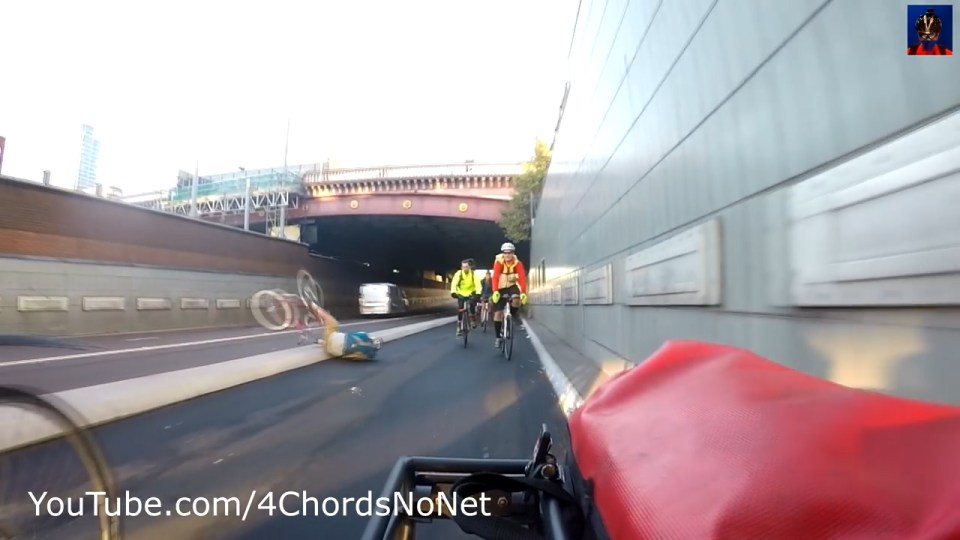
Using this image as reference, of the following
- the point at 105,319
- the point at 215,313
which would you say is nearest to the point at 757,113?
the point at 105,319

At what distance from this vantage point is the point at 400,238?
1698 inches

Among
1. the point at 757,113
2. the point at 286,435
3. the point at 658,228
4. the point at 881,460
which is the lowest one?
the point at 286,435

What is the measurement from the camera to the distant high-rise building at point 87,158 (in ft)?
74.0

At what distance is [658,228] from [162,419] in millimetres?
4744

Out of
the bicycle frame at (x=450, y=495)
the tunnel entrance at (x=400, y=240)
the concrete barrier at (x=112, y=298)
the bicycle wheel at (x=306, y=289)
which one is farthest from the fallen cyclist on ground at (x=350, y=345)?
the tunnel entrance at (x=400, y=240)

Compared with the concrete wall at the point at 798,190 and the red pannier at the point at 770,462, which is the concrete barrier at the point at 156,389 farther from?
the concrete wall at the point at 798,190

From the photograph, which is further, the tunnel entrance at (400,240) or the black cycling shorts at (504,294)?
the tunnel entrance at (400,240)

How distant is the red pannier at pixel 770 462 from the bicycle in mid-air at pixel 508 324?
8.12 m

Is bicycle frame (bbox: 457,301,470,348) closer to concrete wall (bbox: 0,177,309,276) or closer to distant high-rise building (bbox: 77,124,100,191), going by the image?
concrete wall (bbox: 0,177,309,276)

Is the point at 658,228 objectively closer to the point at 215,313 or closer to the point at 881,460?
the point at 881,460

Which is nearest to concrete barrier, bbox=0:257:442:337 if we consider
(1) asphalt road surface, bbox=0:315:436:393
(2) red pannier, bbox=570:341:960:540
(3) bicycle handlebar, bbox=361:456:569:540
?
(1) asphalt road surface, bbox=0:315:436:393

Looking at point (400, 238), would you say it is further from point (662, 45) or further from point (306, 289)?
point (662, 45)

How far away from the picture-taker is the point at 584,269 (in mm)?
9578

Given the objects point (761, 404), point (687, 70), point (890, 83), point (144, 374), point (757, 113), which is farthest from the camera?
point (144, 374)
